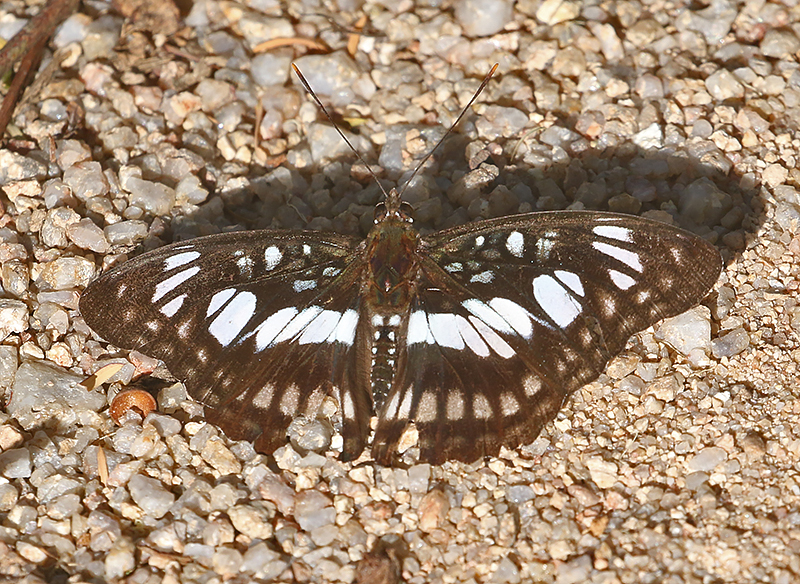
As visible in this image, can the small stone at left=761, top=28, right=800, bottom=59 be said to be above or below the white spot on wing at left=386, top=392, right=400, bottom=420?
above

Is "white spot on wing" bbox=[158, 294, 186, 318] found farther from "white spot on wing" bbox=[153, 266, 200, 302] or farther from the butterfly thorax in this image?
the butterfly thorax

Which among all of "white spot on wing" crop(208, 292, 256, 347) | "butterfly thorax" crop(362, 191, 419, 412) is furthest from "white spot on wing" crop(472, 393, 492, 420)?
"white spot on wing" crop(208, 292, 256, 347)

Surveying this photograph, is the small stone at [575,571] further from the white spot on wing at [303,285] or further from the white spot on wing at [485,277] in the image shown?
the white spot on wing at [303,285]

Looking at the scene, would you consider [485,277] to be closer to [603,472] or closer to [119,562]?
[603,472]

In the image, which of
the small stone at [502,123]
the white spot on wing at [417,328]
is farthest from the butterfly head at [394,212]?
the small stone at [502,123]

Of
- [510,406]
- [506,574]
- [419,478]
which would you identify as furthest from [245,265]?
[506,574]

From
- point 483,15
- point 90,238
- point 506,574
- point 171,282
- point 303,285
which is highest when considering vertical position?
point 483,15

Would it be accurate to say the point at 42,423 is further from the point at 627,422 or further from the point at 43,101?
the point at 627,422
